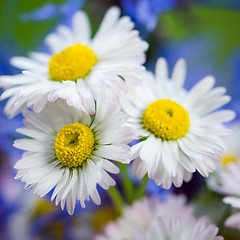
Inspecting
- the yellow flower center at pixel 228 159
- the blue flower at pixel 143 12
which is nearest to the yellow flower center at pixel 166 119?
the yellow flower center at pixel 228 159

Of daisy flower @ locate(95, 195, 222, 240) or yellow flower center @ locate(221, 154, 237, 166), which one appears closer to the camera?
daisy flower @ locate(95, 195, 222, 240)

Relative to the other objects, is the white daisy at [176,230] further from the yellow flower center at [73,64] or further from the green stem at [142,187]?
the yellow flower center at [73,64]

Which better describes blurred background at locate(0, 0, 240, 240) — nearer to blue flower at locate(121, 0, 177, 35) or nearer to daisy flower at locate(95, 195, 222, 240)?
blue flower at locate(121, 0, 177, 35)

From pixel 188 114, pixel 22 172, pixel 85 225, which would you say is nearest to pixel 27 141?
pixel 22 172

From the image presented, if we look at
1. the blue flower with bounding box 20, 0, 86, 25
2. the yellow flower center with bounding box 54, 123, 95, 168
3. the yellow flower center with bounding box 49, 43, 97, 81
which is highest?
the yellow flower center with bounding box 49, 43, 97, 81

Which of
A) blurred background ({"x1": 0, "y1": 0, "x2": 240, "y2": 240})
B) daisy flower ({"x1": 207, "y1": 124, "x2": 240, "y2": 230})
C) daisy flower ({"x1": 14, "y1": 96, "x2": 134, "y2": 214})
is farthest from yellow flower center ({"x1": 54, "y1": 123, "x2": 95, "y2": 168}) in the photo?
blurred background ({"x1": 0, "y1": 0, "x2": 240, "y2": 240})

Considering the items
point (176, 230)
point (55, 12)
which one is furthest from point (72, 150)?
point (55, 12)

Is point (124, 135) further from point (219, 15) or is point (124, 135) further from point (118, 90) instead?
point (219, 15)
